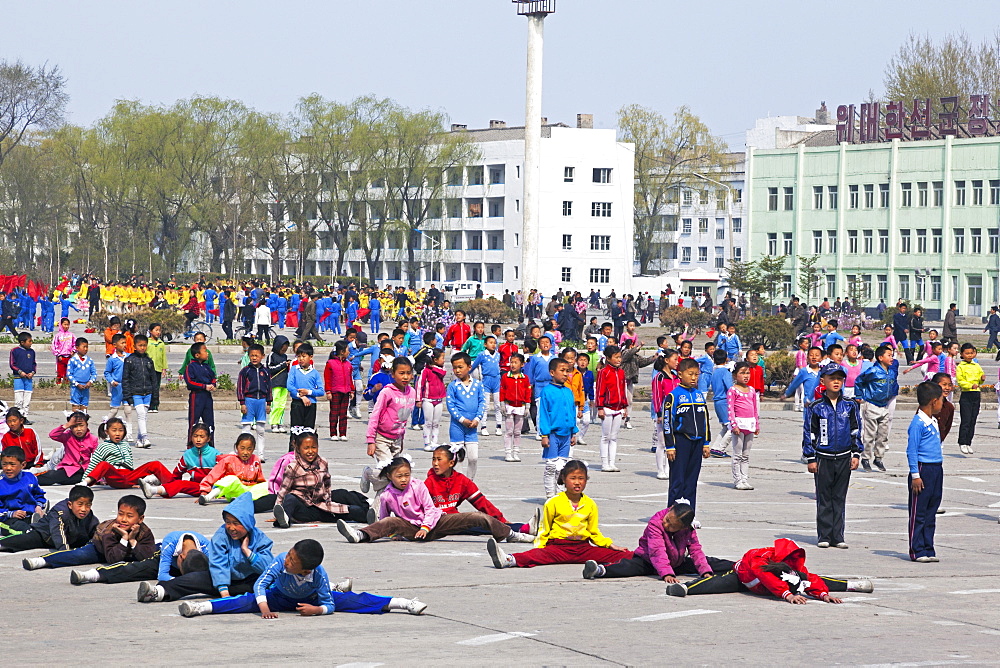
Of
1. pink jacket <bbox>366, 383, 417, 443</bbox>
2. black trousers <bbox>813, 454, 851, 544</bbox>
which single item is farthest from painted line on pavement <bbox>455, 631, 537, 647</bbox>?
pink jacket <bbox>366, 383, 417, 443</bbox>

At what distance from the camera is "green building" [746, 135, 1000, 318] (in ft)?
261

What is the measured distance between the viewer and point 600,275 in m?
103

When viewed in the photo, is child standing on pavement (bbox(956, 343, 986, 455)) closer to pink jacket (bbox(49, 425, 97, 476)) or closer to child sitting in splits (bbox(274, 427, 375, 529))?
child sitting in splits (bbox(274, 427, 375, 529))

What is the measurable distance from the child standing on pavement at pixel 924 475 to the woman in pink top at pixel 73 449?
869 cm

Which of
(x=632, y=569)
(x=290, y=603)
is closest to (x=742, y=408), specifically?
(x=632, y=569)

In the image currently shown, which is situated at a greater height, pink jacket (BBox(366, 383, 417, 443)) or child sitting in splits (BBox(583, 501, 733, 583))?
pink jacket (BBox(366, 383, 417, 443))

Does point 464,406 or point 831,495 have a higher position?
point 464,406

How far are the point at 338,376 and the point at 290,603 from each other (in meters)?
11.9

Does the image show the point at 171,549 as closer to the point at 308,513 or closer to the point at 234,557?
the point at 234,557

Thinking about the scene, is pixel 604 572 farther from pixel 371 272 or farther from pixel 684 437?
pixel 371 272

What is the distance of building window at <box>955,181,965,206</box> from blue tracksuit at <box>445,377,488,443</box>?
69.3 meters

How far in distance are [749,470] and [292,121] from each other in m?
82.0

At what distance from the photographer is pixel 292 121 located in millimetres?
97875

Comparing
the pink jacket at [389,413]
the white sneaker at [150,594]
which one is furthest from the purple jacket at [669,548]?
the pink jacket at [389,413]
